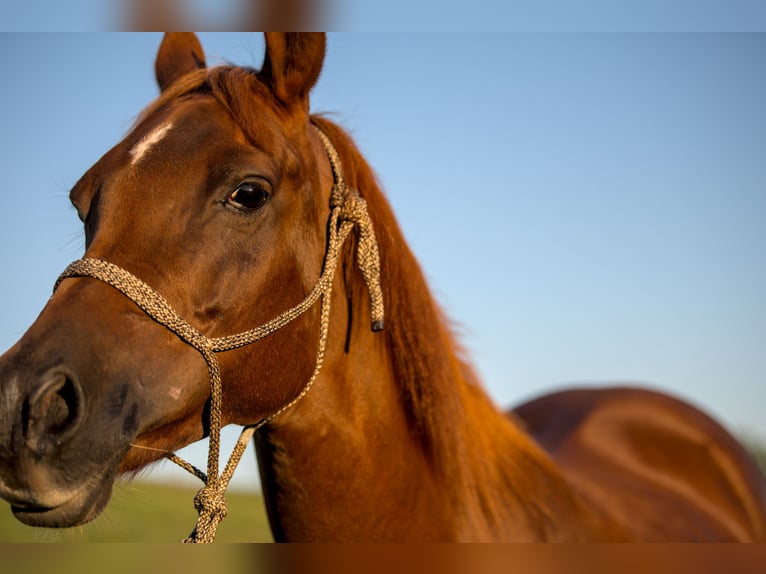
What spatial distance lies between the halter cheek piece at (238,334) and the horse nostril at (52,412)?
0.70 ft

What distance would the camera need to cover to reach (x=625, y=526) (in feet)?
9.48

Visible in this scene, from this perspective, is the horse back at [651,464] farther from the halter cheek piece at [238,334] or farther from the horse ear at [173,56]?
the horse ear at [173,56]

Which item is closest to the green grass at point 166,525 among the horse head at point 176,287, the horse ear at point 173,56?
the horse ear at point 173,56

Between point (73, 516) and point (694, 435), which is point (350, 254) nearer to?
point (73, 516)

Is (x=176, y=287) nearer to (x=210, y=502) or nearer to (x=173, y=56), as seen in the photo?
(x=210, y=502)

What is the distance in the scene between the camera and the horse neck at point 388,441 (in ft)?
7.14

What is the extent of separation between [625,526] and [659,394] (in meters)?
1.91

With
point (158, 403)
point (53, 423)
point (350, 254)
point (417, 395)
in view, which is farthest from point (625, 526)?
point (53, 423)

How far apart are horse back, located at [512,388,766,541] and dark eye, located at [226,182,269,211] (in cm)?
174

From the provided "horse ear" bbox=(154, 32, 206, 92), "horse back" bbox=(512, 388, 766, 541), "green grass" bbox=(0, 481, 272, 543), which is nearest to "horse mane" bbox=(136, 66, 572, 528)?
"horse ear" bbox=(154, 32, 206, 92)

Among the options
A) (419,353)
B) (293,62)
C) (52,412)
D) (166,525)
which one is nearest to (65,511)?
(52,412)

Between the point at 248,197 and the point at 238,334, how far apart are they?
38 centimetres

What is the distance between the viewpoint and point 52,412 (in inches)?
64.3

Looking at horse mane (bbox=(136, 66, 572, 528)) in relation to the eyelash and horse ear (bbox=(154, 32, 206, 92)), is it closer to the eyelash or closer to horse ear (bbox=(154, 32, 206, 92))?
the eyelash
